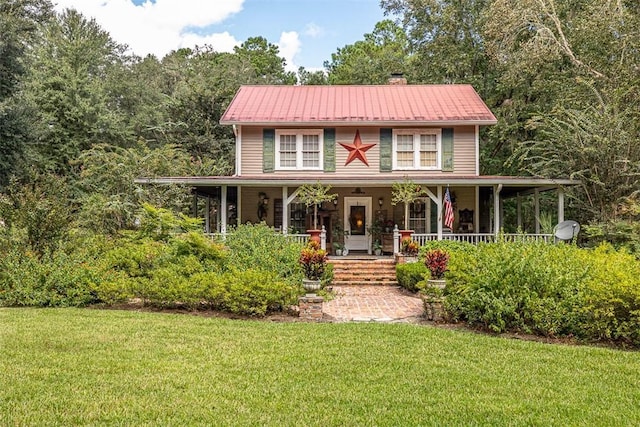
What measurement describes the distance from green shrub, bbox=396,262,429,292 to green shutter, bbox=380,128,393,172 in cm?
531

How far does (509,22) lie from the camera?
18.3 m

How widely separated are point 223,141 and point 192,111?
2.34m

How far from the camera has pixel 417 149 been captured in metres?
17.1

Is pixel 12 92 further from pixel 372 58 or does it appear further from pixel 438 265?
pixel 372 58

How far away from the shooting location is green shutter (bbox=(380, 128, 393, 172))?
17.0 m

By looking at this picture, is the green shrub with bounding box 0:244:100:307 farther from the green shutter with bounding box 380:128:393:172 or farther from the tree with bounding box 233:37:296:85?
the tree with bounding box 233:37:296:85

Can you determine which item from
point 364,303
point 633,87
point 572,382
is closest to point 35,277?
point 364,303

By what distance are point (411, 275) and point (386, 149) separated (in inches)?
261

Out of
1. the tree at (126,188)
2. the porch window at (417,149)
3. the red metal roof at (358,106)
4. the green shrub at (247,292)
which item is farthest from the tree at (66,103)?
the green shrub at (247,292)

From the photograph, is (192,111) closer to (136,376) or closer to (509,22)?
(509,22)

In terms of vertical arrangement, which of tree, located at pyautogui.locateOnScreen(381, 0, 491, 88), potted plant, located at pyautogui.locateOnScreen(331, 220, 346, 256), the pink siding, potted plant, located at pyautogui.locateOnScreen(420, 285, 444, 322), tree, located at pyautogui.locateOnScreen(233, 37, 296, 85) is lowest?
potted plant, located at pyautogui.locateOnScreen(420, 285, 444, 322)

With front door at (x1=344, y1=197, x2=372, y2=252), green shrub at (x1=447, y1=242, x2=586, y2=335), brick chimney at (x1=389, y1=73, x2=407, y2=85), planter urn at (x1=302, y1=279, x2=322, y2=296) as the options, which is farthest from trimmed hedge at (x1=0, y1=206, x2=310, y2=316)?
brick chimney at (x1=389, y1=73, x2=407, y2=85)

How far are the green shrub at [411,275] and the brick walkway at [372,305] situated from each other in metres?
0.20

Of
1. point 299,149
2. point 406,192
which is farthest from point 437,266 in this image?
point 299,149
